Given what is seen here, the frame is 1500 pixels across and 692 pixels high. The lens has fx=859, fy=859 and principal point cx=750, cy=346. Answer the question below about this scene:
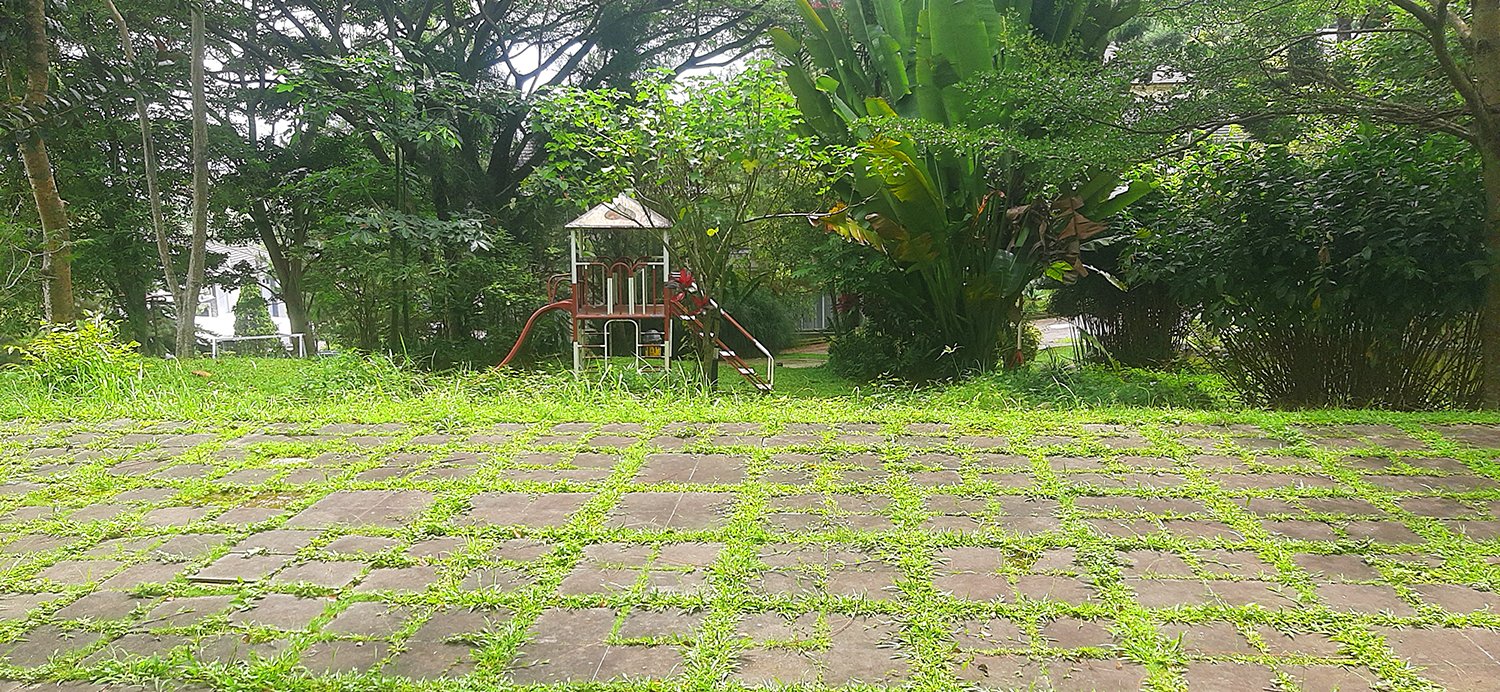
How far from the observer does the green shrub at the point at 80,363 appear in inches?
182

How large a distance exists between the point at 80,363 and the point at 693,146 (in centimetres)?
379

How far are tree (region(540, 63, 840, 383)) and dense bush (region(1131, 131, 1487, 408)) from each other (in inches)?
104

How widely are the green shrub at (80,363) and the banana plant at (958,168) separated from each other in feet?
14.3

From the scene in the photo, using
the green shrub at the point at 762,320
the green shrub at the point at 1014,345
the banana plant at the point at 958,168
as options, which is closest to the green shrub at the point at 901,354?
the green shrub at the point at 1014,345

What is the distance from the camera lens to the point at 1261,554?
191 cm

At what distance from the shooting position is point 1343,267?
4.25m

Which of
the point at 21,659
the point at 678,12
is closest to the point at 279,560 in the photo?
the point at 21,659

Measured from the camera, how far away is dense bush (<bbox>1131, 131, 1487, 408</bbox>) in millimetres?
4023

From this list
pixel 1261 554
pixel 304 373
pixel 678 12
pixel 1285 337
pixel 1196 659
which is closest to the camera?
pixel 1196 659

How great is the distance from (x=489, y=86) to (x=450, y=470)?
832 cm

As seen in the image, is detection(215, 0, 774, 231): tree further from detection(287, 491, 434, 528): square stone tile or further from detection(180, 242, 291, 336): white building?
detection(287, 491, 434, 528): square stone tile

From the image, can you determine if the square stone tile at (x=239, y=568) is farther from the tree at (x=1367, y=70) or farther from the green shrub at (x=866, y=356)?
the green shrub at (x=866, y=356)

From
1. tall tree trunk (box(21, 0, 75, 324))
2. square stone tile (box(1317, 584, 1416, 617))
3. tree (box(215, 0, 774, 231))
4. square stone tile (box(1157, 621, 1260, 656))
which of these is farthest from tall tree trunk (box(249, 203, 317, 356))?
square stone tile (box(1317, 584, 1416, 617))

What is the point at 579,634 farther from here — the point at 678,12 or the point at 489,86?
the point at 678,12
